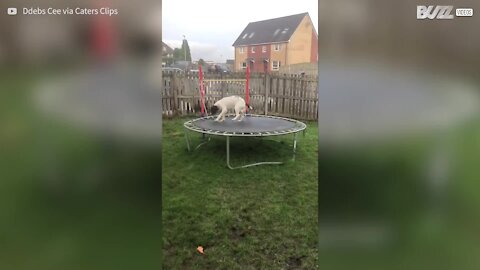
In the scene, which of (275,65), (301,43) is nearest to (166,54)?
(275,65)

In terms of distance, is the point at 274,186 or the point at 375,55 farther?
the point at 274,186

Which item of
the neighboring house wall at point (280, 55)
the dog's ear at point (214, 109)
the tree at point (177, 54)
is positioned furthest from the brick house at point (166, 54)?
the neighboring house wall at point (280, 55)

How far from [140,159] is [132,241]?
37 centimetres

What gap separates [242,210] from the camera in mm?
1478

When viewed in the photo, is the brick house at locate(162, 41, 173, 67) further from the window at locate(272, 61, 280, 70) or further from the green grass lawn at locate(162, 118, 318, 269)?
the window at locate(272, 61, 280, 70)

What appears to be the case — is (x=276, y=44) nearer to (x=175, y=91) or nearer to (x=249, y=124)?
(x=249, y=124)

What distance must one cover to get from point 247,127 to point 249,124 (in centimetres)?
2

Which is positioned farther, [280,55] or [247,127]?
[247,127]

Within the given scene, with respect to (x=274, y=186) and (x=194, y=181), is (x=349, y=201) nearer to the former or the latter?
(x=274, y=186)

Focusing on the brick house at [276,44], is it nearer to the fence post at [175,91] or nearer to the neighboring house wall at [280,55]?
the neighboring house wall at [280,55]

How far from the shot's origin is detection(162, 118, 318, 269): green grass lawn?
1.45 meters

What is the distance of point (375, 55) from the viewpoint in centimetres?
137

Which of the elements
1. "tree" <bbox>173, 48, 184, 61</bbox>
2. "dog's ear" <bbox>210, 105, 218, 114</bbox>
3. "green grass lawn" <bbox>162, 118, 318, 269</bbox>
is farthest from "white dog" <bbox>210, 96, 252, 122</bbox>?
"tree" <bbox>173, 48, 184, 61</bbox>

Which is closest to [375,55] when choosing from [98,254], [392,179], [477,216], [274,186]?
[392,179]
